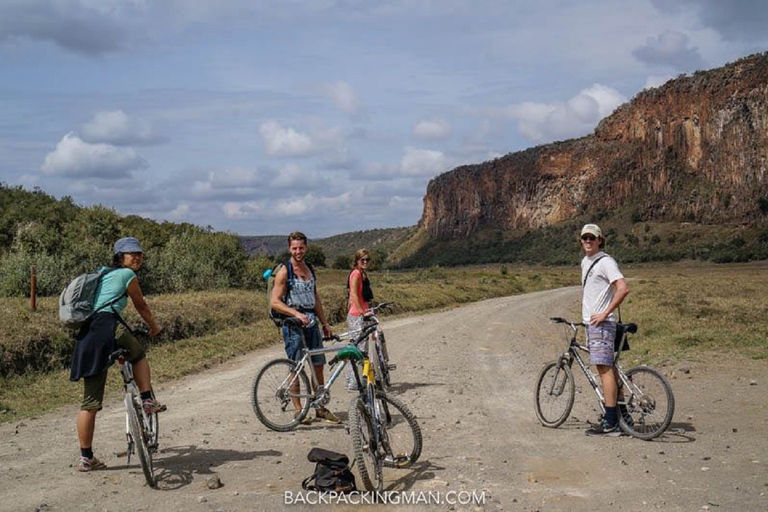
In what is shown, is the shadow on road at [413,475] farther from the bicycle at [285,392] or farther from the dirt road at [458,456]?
the bicycle at [285,392]

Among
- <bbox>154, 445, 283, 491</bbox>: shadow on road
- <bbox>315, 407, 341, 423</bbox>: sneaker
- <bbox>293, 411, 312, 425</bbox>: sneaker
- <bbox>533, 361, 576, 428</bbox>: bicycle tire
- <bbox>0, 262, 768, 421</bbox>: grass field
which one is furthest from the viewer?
<bbox>0, 262, 768, 421</bbox>: grass field

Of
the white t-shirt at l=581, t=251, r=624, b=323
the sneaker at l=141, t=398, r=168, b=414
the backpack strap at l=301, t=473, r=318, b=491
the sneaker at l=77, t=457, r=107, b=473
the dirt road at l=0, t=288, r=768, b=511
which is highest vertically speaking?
the white t-shirt at l=581, t=251, r=624, b=323

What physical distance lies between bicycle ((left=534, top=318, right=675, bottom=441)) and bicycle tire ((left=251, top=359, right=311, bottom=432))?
3.02 m

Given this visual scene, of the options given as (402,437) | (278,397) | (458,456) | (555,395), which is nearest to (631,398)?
(555,395)

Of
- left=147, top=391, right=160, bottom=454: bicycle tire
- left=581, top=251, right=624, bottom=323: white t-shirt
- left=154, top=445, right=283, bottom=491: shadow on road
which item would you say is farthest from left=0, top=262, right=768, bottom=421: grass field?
left=581, top=251, right=624, bottom=323: white t-shirt

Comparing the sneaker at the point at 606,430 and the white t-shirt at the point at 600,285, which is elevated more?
the white t-shirt at the point at 600,285

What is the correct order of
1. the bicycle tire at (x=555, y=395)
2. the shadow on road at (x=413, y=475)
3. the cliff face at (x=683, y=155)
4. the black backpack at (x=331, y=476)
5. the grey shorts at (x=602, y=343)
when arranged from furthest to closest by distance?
the cliff face at (x=683, y=155) < the bicycle tire at (x=555, y=395) < the grey shorts at (x=602, y=343) < the shadow on road at (x=413, y=475) < the black backpack at (x=331, y=476)

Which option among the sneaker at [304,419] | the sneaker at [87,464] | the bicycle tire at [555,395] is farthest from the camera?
the sneaker at [304,419]

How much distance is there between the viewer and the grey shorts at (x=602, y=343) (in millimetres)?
8688

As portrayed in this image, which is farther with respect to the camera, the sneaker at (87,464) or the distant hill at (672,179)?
the distant hill at (672,179)

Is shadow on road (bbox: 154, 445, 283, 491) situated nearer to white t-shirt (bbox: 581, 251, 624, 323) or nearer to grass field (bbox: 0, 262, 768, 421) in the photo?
white t-shirt (bbox: 581, 251, 624, 323)

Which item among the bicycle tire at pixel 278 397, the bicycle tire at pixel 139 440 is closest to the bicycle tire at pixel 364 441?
the bicycle tire at pixel 139 440

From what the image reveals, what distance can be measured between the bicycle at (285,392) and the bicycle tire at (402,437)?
1.84 meters

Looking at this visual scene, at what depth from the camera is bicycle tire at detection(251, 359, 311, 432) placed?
9336 mm
